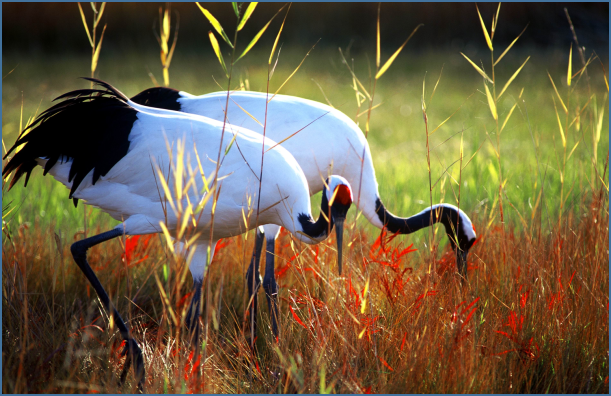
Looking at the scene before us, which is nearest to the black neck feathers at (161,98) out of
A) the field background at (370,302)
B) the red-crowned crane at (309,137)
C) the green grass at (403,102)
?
the red-crowned crane at (309,137)

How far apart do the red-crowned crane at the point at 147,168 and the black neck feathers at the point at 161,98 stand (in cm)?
61

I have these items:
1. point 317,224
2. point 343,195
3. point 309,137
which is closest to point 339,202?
point 343,195

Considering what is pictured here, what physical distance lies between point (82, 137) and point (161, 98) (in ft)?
2.82

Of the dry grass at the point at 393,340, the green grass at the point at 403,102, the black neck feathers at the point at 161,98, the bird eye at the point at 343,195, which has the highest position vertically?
the green grass at the point at 403,102

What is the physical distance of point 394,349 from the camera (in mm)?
2227

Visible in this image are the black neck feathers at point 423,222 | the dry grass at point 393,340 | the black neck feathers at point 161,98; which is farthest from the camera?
the black neck feathers at point 161,98

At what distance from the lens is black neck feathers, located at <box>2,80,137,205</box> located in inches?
101

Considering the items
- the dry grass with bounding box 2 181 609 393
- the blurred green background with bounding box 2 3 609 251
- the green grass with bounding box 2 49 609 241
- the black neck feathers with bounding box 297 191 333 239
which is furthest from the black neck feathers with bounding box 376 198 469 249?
the blurred green background with bounding box 2 3 609 251

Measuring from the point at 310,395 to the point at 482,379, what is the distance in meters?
0.63

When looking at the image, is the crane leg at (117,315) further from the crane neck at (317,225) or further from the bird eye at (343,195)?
the bird eye at (343,195)

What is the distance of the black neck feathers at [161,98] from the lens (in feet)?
10.9

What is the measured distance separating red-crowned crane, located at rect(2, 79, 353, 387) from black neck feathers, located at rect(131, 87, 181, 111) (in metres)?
0.61

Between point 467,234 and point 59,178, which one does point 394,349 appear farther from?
point 59,178

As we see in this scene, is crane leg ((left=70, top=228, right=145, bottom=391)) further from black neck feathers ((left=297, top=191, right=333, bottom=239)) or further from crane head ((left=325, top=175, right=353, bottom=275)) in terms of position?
crane head ((left=325, top=175, right=353, bottom=275))
